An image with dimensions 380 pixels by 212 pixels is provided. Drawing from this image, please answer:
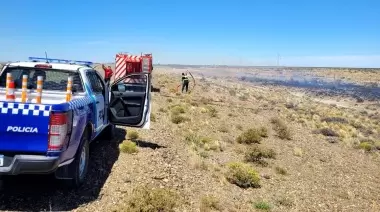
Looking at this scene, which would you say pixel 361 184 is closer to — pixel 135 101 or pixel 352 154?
pixel 352 154

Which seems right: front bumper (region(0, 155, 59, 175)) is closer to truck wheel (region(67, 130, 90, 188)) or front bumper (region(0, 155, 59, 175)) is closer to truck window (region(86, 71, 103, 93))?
truck wheel (region(67, 130, 90, 188))

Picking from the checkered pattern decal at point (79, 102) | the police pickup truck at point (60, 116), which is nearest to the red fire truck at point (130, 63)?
the police pickup truck at point (60, 116)

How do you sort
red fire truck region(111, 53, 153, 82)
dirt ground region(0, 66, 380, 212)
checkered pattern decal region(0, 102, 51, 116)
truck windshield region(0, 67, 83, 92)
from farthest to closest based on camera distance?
1. red fire truck region(111, 53, 153, 82)
2. truck windshield region(0, 67, 83, 92)
3. dirt ground region(0, 66, 380, 212)
4. checkered pattern decal region(0, 102, 51, 116)

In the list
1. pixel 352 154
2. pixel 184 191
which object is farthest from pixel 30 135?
pixel 352 154

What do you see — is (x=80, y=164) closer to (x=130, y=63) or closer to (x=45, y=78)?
(x=45, y=78)

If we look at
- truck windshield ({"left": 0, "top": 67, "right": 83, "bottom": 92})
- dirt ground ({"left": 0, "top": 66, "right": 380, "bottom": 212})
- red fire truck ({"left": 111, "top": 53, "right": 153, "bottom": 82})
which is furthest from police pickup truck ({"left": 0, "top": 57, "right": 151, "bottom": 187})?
red fire truck ({"left": 111, "top": 53, "right": 153, "bottom": 82})

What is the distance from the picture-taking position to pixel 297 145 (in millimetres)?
17031

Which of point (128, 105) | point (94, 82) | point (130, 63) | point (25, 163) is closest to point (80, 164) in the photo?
point (25, 163)

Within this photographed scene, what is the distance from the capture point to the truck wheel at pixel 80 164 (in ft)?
21.8

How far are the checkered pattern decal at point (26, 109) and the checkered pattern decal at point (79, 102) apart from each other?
409 millimetres

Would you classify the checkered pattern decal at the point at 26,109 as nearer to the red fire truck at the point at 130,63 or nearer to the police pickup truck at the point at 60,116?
the police pickup truck at the point at 60,116

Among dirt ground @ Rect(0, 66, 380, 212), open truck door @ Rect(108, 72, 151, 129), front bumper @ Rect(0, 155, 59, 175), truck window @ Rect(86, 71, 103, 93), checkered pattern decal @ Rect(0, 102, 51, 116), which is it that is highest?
truck window @ Rect(86, 71, 103, 93)

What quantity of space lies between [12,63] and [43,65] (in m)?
0.71

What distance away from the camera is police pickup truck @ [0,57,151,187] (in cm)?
564
